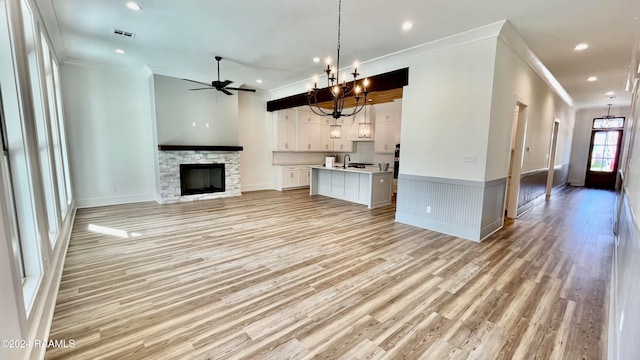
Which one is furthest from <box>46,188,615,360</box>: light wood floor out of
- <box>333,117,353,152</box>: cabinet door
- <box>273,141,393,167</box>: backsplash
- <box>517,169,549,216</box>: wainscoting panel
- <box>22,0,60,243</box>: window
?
<box>333,117,353,152</box>: cabinet door

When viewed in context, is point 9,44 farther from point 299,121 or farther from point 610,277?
point 299,121

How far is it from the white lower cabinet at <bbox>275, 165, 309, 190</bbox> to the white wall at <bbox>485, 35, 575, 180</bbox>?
585 cm

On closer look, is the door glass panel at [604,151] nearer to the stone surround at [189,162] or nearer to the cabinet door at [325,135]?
the cabinet door at [325,135]

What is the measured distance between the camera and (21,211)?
2125mm

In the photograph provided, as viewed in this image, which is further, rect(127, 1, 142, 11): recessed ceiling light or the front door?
the front door

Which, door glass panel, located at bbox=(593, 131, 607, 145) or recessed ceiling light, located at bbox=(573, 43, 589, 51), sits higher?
recessed ceiling light, located at bbox=(573, 43, 589, 51)

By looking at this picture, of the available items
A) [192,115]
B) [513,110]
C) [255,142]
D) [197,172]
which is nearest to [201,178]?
[197,172]

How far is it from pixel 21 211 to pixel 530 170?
8.02 m

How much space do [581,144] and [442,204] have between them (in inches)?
390

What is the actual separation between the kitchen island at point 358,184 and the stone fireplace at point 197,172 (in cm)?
230

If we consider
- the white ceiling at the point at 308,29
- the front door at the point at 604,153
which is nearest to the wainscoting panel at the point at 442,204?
the white ceiling at the point at 308,29

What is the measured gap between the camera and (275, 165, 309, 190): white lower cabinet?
866 cm

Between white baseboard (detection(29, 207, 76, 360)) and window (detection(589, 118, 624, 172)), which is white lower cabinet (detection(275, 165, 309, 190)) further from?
window (detection(589, 118, 624, 172))

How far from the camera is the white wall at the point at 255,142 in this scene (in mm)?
8211
